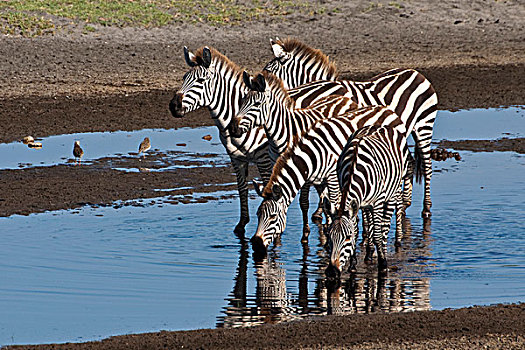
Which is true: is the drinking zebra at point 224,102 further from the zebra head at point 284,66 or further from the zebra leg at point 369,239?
the zebra head at point 284,66

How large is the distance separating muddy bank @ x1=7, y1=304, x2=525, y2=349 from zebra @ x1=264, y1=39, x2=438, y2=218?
4555 mm

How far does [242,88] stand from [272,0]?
65.1 ft

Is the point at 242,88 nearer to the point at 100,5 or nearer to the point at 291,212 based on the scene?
the point at 291,212

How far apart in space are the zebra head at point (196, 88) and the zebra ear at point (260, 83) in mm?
1035

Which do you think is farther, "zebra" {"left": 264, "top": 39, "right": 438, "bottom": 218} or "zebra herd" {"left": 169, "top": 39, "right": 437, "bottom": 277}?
"zebra" {"left": 264, "top": 39, "right": 438, "bottom": 218}

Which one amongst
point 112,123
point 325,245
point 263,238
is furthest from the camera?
point 112,123

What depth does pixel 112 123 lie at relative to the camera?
19.0m

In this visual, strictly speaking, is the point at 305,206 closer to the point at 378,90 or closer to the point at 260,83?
the point at 260,83

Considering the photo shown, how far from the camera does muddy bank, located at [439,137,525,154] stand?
1642 centimetres

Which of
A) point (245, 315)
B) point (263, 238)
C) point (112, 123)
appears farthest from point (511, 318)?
point (112, 123)

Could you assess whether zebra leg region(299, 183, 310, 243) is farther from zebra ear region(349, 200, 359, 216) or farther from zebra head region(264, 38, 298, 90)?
zebra head region(264, 38, 298, 90)

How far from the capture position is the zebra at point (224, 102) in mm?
11531

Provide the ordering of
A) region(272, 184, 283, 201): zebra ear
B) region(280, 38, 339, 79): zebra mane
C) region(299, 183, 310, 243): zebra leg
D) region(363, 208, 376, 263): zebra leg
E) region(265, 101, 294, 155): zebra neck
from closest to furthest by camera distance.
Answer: region(272, 184, 283, 201): zebra ear
region(363, 208, 376, 263): zebra leg
region(265, 101, 294, 155): zebra neck
region(299, 183, 310, 243): zebra leg
region(280, 38, 339, 79): zebra mane

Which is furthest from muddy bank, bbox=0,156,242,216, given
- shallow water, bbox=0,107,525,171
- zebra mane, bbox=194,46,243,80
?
zebra mane, bbox=194,46,243,80
